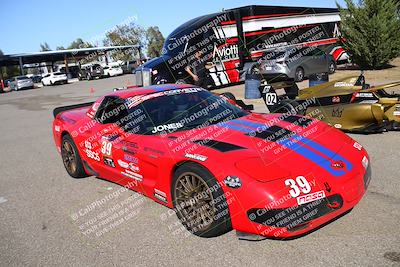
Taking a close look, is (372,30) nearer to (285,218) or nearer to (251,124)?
(251,124)

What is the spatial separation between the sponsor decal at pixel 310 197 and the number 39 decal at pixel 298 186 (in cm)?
4

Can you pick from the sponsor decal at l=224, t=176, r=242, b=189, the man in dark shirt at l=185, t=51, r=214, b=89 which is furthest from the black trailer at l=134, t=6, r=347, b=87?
the sponsor decal at l=224, t=176, r=242, b=189

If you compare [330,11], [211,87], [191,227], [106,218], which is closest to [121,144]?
[106,218]

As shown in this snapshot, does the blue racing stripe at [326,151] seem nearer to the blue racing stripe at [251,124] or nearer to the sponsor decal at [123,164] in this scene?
the blue racing stripe at [251,124]

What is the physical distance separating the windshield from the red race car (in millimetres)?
12

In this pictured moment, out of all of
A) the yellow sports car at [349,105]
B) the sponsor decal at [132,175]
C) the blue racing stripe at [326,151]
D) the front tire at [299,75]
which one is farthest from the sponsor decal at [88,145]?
the front tire at [299,75]

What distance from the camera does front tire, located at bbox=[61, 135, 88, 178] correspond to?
17.9ft

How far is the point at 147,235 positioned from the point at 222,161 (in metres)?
1.07

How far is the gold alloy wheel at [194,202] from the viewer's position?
10.8ft

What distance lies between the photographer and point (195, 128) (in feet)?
13.6

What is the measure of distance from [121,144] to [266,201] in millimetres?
2067

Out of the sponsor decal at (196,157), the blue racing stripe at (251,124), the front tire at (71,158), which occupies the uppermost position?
the blue racing stripe at (251,124)

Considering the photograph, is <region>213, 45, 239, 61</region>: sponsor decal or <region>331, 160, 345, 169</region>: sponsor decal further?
<region>213, 45, 239, 61</region>: sponsor decal

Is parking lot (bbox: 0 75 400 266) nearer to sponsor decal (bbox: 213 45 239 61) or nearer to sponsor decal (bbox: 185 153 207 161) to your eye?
sponsor decal (bbox: 185 153 207 161)
